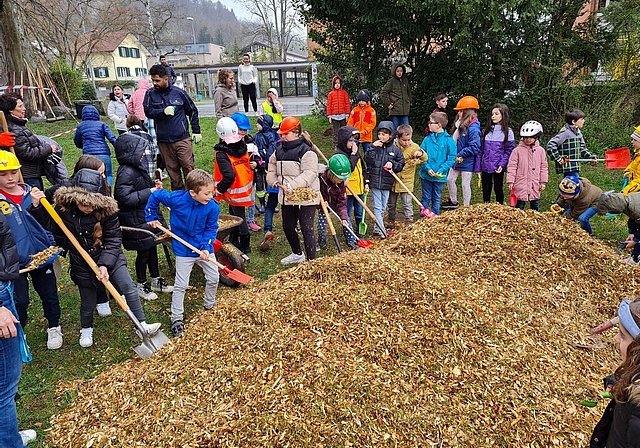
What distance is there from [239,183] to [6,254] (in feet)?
10.2

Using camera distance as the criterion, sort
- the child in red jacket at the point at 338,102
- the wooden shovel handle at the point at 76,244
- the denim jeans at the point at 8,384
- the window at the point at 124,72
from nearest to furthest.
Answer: the denim jeans at the point at 8,384 < the wooden shovel handle at the point at 76,244 < the child in red jacket at the point at 338,102 < the window at the point at 124,72

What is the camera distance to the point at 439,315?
3.43 m

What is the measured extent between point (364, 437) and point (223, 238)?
9.79ft

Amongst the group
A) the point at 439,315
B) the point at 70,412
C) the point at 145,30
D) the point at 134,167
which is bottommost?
the point at 70,412

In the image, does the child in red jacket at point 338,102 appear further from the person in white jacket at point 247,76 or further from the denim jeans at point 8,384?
the denim jeans at point 8,384

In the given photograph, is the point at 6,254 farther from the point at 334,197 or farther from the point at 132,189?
the point at 334,197

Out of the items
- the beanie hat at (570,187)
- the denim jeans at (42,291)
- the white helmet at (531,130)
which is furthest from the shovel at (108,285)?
the white helmet at (531,130)

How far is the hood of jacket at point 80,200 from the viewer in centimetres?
370

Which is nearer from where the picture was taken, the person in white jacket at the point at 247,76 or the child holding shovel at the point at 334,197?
the child holding shovel at the point at 334,197

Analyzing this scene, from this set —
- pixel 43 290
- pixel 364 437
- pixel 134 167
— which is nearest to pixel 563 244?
pixel 364 437

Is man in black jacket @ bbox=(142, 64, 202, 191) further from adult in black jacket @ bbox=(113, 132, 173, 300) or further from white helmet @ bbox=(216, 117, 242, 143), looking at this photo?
adult in black jacket @ bbox=(113, 132, 173, 300)

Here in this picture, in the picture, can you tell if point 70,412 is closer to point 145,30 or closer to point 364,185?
point 364,185

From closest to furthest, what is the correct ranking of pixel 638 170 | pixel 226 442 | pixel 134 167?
pixel 226 442 → pixel 134 167 → pixel 638 170

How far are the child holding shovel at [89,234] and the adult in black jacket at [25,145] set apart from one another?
63.6 inches
